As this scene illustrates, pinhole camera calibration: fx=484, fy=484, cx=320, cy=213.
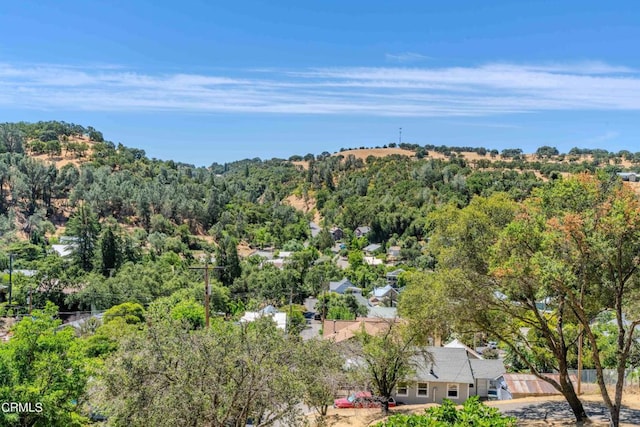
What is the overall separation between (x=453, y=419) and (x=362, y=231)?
8754 cm

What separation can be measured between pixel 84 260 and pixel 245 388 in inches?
1847

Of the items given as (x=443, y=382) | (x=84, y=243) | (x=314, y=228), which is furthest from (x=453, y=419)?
(x=314, y=228)

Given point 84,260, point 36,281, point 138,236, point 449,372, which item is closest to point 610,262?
point 449,372

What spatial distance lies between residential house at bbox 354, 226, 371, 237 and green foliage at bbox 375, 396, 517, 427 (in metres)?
85.0

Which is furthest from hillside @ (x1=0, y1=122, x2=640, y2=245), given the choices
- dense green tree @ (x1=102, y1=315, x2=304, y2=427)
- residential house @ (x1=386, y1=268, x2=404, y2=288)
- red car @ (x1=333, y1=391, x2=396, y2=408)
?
dense green tree @ (x1=102, y1=315, x2=304, y2=427)

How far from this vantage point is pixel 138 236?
65375 mm

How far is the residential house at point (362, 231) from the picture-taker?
9594 centimetres

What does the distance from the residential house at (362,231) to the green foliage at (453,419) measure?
8497 cm

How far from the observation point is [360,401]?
20703 millimetres

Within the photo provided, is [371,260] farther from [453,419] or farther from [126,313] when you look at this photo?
[453,419]

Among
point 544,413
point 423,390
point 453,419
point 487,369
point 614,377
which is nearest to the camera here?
point 453,419

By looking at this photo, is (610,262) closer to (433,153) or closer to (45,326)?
(45,326)

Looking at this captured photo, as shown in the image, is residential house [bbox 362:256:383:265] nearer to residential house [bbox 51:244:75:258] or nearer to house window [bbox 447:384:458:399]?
residential house [bbox 51:244:75:258]

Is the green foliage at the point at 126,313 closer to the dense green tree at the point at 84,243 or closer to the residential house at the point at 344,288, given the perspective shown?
the dense green tree at the point at 84,243
